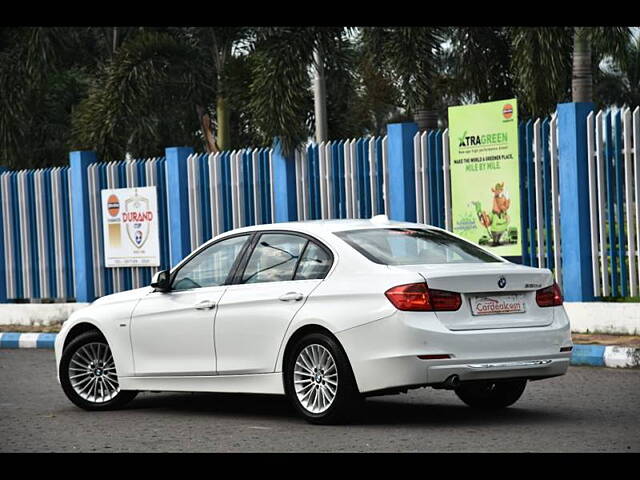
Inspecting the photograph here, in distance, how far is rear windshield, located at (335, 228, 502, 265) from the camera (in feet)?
32.0

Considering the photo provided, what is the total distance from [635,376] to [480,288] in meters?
3.80

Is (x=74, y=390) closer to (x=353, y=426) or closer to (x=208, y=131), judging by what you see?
(x=353, y=426)

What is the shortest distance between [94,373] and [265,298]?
6.79 ft

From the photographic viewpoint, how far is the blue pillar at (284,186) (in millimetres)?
19125

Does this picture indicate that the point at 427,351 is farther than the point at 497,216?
No

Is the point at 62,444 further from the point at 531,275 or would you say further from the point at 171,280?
the point at 531,275

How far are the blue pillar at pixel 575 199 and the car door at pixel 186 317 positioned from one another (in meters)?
6.08

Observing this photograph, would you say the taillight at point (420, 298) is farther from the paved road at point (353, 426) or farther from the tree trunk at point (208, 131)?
the tree trunk at point (208, 131)

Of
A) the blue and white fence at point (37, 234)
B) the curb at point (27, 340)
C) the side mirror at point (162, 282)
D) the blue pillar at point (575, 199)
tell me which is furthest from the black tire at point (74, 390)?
the blue and white fence at point (37, 234)

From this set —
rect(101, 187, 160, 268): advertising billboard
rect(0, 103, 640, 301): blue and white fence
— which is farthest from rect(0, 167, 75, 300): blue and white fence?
rect(101, 187, 160, 268): advertising billboard

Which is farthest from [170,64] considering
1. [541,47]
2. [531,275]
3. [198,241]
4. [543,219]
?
[531,275]

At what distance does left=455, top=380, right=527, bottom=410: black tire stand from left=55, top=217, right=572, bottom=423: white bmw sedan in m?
0.01

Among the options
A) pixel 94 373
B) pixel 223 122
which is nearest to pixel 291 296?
pixel 94 373

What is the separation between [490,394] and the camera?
10.4m
